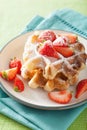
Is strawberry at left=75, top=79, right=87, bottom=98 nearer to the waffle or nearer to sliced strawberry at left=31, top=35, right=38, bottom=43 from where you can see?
the waffle

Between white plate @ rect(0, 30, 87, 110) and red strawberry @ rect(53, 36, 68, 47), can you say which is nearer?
white plate @ rect(0, 30, 87, 110)

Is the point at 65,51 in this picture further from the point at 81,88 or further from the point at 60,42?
the point at 81,88

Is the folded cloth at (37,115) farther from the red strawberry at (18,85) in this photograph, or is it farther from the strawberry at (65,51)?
the strawberry at (65,51)

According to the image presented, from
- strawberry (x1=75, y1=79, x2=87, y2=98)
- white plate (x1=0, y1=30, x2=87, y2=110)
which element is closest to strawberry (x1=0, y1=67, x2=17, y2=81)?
white plate (x1=0, y1=30, x2=87, y2=110)

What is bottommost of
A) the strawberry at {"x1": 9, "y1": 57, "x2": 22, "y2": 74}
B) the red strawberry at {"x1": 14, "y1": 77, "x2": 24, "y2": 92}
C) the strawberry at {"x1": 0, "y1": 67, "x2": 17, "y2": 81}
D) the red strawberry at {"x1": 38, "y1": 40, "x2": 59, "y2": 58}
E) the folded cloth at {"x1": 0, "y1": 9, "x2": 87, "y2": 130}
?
the folded cloth at {"x1": 0, "y1": 9, "x2": 87, "y2": 130}

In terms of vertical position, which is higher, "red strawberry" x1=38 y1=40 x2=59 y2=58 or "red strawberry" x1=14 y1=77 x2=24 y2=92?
"red strawberry" x1=38 y1=40 x2=59 y2=58

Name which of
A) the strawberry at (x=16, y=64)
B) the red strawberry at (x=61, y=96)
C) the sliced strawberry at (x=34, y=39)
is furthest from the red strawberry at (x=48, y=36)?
the red strawberry at (x=61, y=96)

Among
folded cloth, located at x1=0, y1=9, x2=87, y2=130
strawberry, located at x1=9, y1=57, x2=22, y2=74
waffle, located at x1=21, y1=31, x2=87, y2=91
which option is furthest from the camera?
strawberry, located at x1=9, y1=57, x2=22, y2=74
